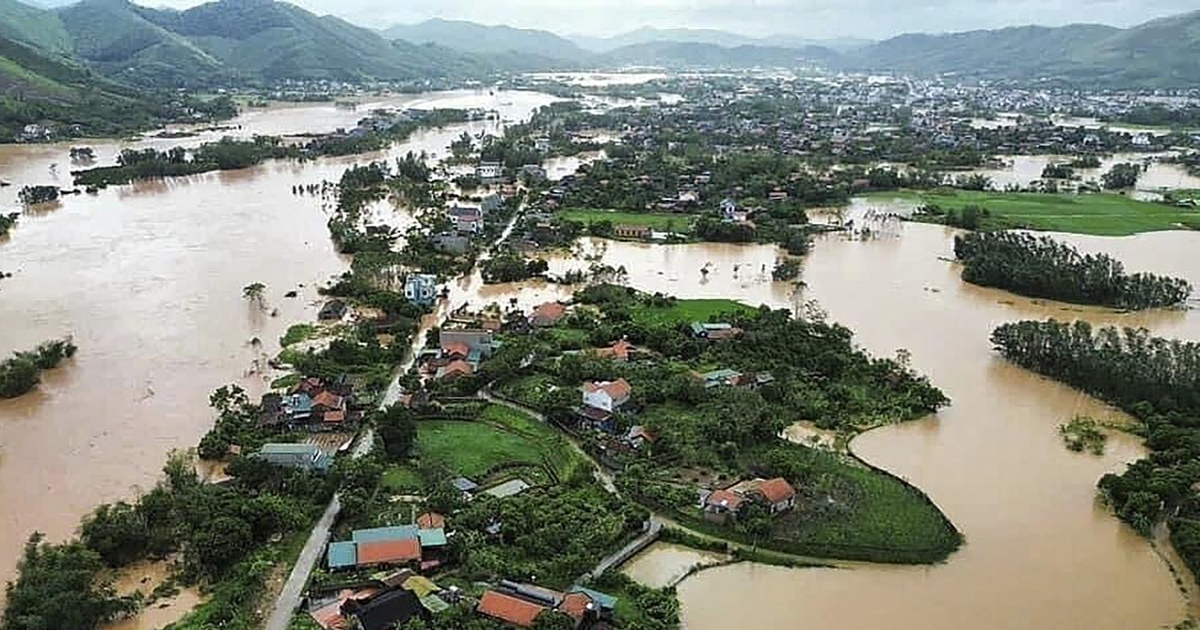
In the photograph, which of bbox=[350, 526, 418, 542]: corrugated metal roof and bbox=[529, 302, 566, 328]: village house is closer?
bbox=[350, 526, 418, 542]: corrugated metal roof

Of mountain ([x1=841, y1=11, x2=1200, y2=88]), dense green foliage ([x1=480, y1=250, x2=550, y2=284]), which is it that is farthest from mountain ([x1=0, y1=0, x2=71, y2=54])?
mountain ([x1=841, y1=11, x2=1200, y2=88])

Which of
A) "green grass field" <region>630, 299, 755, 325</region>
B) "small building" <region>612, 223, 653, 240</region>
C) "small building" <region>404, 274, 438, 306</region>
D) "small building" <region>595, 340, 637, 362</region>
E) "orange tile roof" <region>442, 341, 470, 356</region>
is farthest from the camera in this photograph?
"small building" <region>612, 223, 653, 240</region>

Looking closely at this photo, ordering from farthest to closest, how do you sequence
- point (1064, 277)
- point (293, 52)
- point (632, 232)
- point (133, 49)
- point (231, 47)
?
point (231, 47)
point (293, 52)
point (133, 49)
point (632, 232)
point (1064, 277)

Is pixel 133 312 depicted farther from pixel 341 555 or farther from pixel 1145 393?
pixel 1145 393

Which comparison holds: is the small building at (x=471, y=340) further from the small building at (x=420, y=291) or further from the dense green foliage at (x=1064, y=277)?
the dense green foliage at (x=1064, y=277)

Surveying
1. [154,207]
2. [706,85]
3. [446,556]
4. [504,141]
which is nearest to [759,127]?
[504,141]

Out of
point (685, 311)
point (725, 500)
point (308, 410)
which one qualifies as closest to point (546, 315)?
point (685, 311)

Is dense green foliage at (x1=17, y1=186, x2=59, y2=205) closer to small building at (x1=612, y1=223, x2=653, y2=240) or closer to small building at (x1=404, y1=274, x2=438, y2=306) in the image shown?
small building at (x1=404, y1=274, x2=438, y2=306)
